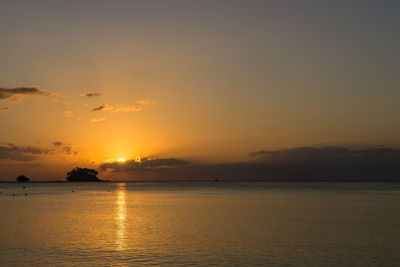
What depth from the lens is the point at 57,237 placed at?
1492 inches

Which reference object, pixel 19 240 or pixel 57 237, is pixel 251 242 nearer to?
pixel 57 237

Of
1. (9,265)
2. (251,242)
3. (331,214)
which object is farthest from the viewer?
(331,214)

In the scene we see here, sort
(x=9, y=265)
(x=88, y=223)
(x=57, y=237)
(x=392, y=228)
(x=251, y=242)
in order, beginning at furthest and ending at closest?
(x=88, y=223)
(x=392, y=228)
(x=57, y=237)
(x=251, y=242)
(x=9, y=265)

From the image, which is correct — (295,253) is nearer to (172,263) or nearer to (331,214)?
(172,263)

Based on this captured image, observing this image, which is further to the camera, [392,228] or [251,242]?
[392,228]

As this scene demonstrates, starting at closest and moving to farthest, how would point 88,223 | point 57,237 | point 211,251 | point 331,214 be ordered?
point 211,251
point 57,237
point 88,223
point 331,214

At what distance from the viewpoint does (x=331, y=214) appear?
58719mm

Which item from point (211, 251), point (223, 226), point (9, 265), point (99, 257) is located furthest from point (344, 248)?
point (9, 265)

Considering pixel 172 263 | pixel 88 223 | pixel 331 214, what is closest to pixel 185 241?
pixel 172 263

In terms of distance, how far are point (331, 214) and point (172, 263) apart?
1500 inches

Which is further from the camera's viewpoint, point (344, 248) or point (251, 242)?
point (251, 242)

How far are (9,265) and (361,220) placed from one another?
4136 centimetres

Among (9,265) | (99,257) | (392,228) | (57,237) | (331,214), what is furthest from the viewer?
(331,214)

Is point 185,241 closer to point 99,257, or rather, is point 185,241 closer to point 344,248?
point 99,257
